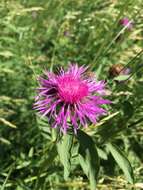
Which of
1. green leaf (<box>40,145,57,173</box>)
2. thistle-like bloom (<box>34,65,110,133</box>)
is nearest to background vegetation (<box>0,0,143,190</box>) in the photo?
green leaf (<box>40,145,57,173</box>)

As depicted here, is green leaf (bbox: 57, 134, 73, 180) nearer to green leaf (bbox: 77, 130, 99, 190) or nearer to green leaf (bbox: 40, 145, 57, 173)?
green leaf (bbox: 77, 130, 99, 190)

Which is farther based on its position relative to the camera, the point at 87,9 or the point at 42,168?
the point at 87,9

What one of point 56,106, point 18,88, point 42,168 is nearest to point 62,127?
point 56,106

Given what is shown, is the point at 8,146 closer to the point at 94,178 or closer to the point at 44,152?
the point at 44,152

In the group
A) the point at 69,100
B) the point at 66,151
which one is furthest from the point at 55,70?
the point at 66,151

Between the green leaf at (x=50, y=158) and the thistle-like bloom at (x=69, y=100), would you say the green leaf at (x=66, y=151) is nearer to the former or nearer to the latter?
the thistle-like bloom at (x=69, y=100)

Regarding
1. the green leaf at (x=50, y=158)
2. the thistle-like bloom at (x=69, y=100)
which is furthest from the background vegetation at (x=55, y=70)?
the thistle-like bloom at (x=69, y=100)
